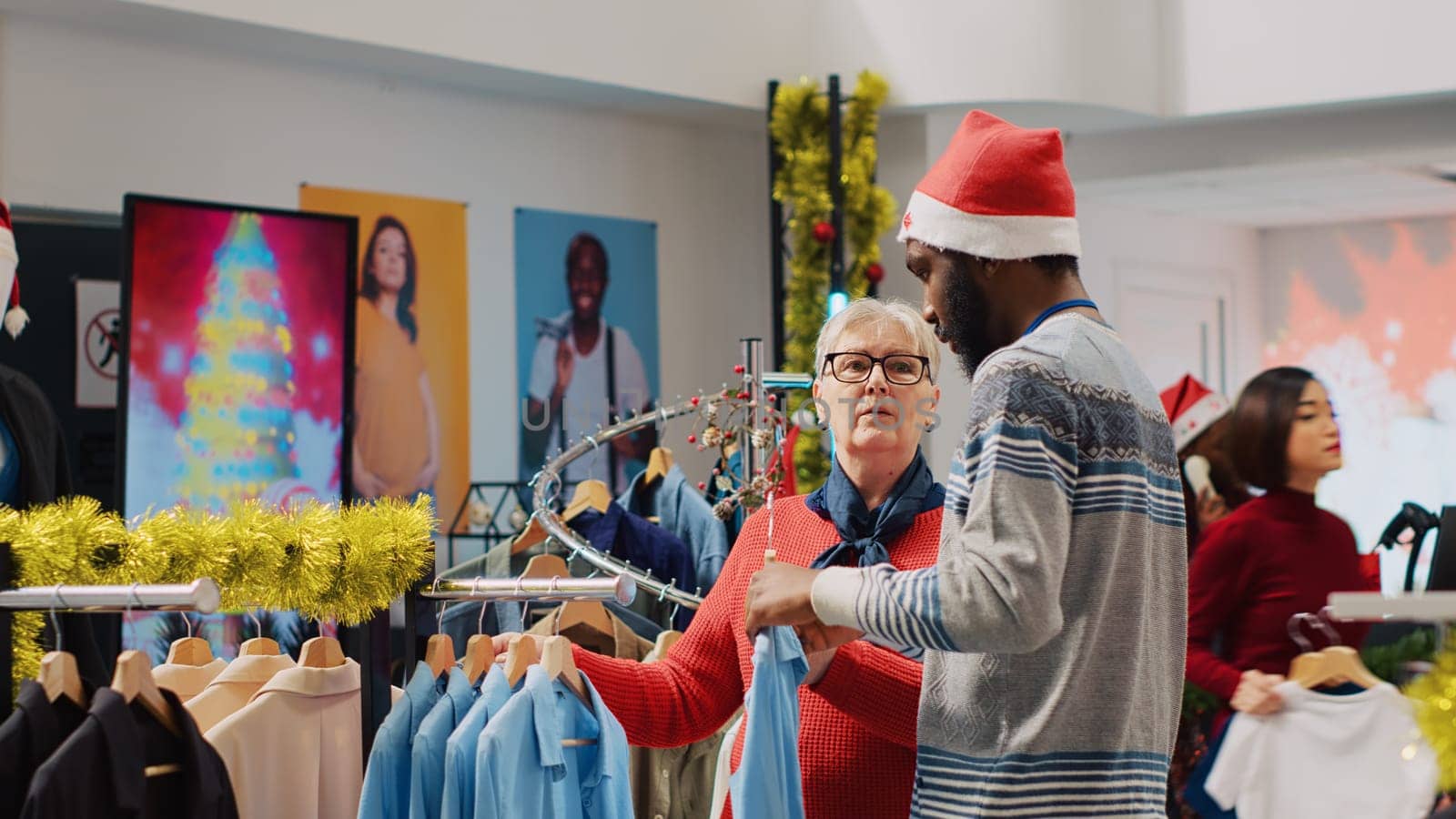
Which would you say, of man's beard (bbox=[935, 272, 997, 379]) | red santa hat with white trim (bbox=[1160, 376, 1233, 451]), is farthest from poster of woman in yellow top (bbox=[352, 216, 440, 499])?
man's beard (bbox=[935, 272, 997, 379])

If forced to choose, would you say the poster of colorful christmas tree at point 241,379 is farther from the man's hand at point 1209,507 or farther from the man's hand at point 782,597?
the man's hand at point 782,597

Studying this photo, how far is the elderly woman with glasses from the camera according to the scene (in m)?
2.40

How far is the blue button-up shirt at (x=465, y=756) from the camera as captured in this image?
2.21m

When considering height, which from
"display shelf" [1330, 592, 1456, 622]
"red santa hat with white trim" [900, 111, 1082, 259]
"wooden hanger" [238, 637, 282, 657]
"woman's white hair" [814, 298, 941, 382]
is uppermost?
"red santa hat with white trim" [900, 111, 1082, 259]

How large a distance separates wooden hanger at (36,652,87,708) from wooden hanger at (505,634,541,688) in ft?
1.95

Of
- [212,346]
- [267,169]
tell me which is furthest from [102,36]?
[212,346]

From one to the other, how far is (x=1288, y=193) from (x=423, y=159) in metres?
4.44

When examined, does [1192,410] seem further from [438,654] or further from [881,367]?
[438,654]

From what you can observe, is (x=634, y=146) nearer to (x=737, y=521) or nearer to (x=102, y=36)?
(x=102, y=36)

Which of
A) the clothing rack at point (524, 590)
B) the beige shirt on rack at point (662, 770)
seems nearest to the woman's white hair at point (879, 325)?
the clothing rack at point (524, 590)

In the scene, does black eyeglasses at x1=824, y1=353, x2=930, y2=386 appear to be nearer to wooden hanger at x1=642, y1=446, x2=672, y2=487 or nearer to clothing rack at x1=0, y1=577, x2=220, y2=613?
clothing rack at x1=0, y1=577, x2=220, y2=613

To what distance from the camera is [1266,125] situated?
730 cm

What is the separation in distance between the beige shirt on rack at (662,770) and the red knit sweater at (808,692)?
0.98 meters

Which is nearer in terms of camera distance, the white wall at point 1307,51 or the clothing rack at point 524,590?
the clothing rack at point 524,590
